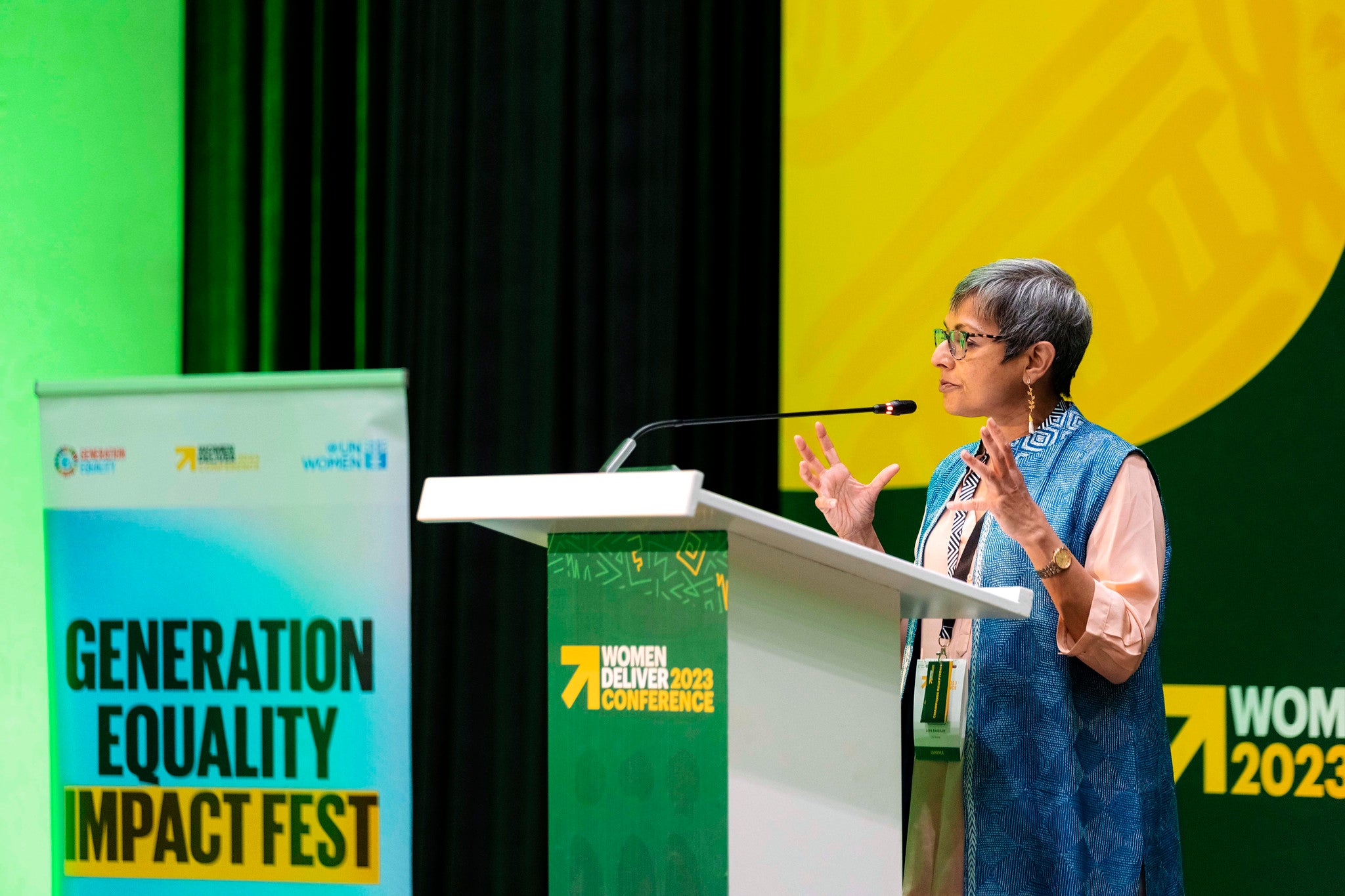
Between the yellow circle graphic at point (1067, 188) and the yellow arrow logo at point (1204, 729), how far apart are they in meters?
0.59

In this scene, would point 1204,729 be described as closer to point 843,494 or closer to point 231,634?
point 843,494

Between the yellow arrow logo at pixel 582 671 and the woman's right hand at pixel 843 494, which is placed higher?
the woman's right hand at pixel 843 494

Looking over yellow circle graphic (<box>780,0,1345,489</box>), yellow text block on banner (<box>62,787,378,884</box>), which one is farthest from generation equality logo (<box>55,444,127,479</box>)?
yellow circle graphic (<box>780,0,1345,489</box>)

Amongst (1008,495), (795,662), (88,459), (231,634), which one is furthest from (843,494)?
(88,459)

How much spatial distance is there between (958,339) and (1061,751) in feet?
2.10

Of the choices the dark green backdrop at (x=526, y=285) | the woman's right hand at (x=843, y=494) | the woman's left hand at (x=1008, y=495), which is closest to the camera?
the woman's left hand at (x=1008, y=495)

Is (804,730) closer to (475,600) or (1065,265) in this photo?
A: (1065,265)

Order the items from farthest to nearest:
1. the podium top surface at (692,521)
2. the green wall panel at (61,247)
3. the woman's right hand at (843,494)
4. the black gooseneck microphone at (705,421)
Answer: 1. the green wall panel at (61,247)
2. the woman's right hand at (843,494)
3. the black gooseneck microphone at (705,421)
4. the podium top surface at (692,521)

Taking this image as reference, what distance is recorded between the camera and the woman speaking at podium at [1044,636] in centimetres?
162

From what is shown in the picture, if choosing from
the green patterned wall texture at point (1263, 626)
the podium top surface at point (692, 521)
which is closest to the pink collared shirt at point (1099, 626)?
the podium top surface at point (692, 521)

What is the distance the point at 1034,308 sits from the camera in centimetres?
187

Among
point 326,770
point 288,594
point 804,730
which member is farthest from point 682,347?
point 804,730

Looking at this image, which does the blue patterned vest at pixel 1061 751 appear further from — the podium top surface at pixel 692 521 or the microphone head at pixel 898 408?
the podium top surface at pixel 692 521

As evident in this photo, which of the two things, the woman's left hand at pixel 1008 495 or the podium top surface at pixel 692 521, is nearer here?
the podium top surface at pixel 692 521
